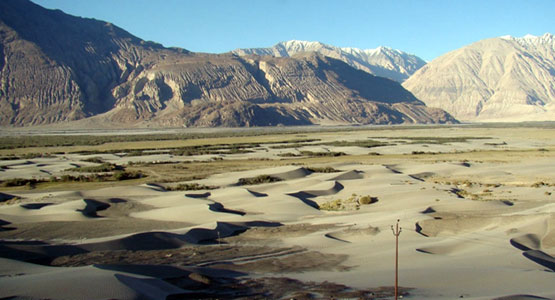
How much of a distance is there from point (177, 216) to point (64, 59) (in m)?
182

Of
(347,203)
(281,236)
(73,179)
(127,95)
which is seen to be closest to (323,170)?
(347,203)

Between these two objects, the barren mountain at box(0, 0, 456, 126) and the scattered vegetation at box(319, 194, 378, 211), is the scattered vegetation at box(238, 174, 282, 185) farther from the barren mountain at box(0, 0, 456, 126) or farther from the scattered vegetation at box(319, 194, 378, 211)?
the barren mountain at box(0, 0, 456, 126)

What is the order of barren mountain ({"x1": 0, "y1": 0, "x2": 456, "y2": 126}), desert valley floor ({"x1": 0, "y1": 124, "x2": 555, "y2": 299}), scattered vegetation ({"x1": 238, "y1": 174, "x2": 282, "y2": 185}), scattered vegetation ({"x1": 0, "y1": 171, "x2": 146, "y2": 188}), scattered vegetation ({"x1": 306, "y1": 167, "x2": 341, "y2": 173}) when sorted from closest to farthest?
desert valley floor ({"x1": 0, "y1": 124, "x2": 555, "y2": 299})
scattered vegetation ({"x1": 238, "y1": 174, "x2": 282, "y2": 185})
scattered vegetation ({"x1": 0, "y1": 171, "x2": 146, "y2": 188})
scattered vegetation ({"x1": 306, "y1": 167, "x2": 341, "y2": 173})
barren mountain ({"x1": 0, "y1": 0, "x2": 456, "y2": 126})

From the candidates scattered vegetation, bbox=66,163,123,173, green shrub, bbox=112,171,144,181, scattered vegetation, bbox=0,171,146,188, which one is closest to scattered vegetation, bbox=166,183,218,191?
green shrub, bbox=112,171,144,181

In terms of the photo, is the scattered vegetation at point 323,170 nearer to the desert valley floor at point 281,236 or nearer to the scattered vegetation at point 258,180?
the desert valley floor at point 281,236

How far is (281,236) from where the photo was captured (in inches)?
834

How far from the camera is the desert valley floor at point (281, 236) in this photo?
13.4m

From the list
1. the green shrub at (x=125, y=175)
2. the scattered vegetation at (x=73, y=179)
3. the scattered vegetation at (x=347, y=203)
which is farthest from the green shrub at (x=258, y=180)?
the scattered vegetation at (x=73, y=179)

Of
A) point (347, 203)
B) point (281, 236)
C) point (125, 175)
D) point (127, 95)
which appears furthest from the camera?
point (127, 95)

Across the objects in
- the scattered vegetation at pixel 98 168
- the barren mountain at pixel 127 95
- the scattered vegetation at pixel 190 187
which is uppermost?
the barren mountain at pixel 127 95

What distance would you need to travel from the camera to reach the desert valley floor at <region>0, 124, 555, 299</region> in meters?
13.4

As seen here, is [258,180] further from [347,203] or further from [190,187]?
[347,203]

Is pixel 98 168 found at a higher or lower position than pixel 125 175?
lower

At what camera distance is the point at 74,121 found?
560ft
